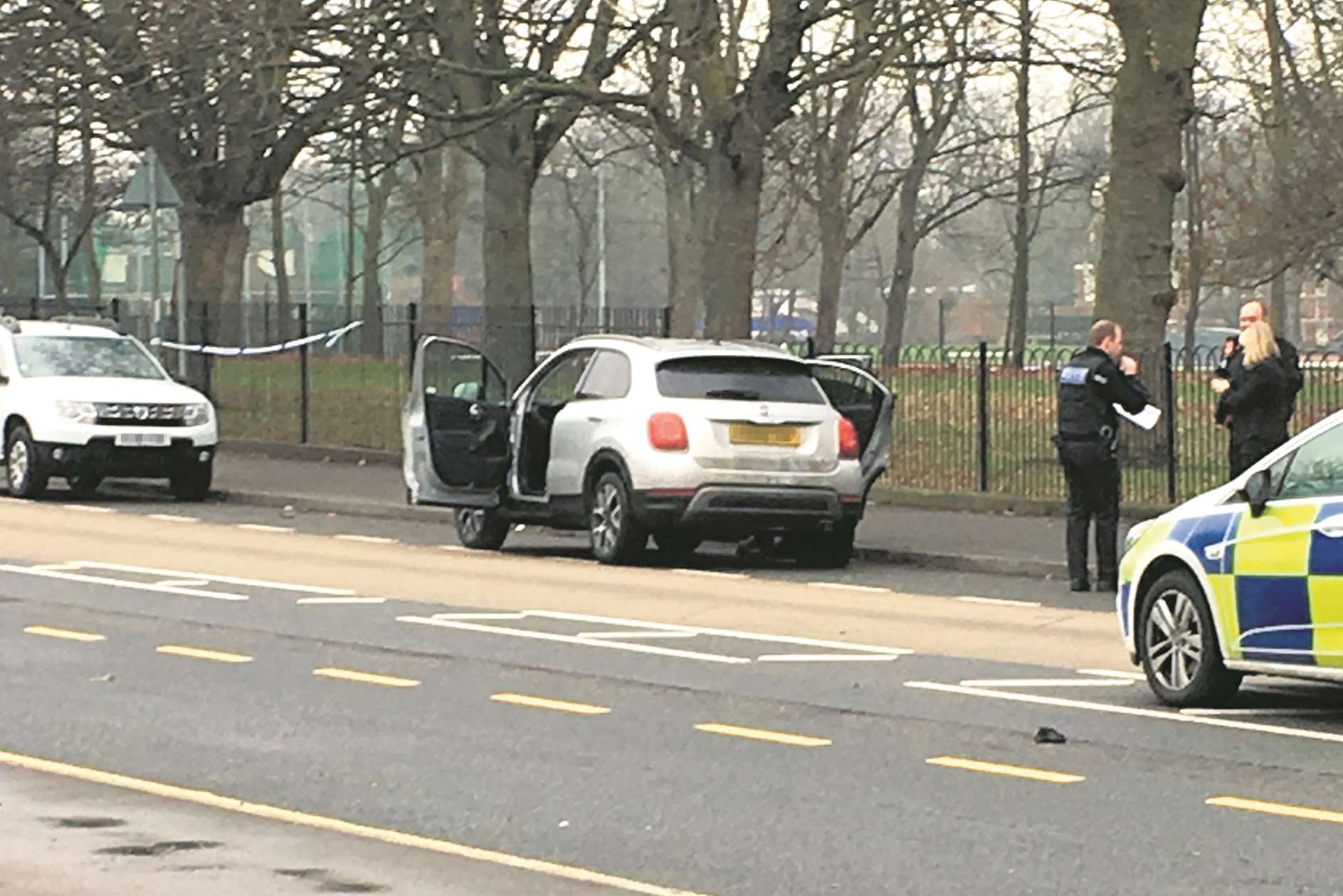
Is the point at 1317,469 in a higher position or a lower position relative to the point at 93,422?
lower

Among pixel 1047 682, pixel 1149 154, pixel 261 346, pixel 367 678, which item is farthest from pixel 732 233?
pixel 367 678

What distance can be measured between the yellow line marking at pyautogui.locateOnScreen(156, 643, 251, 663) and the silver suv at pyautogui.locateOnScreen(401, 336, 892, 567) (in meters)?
5.40

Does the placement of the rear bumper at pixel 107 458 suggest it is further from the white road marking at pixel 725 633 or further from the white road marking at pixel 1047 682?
the white road marking at pixel 1047 682

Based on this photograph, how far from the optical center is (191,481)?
25891 millimetres

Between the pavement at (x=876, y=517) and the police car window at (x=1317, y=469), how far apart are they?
753 centimetres

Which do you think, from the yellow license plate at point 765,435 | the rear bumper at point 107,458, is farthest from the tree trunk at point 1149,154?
the rear bumper at point 107,458

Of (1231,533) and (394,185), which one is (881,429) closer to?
(1231,533)

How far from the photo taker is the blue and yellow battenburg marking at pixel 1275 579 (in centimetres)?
1095

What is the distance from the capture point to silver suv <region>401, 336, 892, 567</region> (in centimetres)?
1877

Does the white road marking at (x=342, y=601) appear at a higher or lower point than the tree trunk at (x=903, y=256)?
lower

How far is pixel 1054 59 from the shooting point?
26.8m

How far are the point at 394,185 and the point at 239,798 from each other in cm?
5223

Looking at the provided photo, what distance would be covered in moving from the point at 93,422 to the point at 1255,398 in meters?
11.7

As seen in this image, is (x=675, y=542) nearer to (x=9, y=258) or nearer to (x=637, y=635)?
(x=637, y=635)
